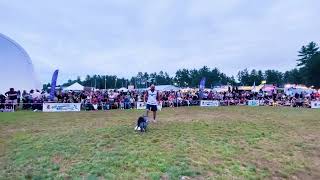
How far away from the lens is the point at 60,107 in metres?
Result: 28.9

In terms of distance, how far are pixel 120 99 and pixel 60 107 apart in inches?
214

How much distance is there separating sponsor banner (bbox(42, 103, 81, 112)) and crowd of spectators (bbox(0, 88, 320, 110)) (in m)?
0.86

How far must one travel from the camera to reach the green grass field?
9.72 m

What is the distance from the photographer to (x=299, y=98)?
39.4m

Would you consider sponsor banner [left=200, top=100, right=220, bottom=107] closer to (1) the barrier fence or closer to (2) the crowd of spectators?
(1) the barrier fence

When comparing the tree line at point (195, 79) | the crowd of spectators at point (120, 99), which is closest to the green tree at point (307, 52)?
the tree line at point (195, 79)

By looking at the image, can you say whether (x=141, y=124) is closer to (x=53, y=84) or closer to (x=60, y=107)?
(x=60, y=107)

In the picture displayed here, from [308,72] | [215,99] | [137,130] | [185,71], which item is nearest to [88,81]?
[185,71]

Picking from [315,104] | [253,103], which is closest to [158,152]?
[253,103]

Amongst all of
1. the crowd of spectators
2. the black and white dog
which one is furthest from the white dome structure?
the black and white dog

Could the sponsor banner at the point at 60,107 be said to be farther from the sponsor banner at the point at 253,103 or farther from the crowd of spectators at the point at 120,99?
the sponsor banner at the point at 253,103

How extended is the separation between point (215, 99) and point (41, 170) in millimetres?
30282

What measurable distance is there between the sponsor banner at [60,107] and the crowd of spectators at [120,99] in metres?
0.86

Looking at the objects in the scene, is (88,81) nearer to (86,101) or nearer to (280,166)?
(86,101)
